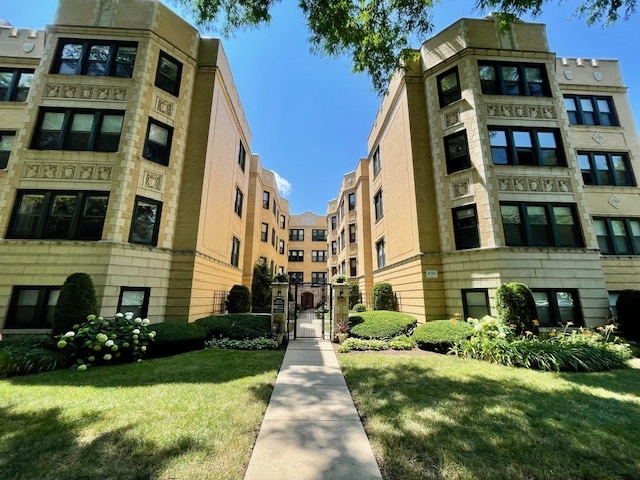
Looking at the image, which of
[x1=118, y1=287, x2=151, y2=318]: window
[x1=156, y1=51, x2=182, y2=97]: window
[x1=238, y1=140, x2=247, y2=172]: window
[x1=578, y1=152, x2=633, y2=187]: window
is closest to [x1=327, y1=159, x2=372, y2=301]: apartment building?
[x1=238, y1=140, x2=247, y2=172]: window

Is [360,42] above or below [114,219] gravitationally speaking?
above

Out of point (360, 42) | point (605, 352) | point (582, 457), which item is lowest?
point (582, 457)

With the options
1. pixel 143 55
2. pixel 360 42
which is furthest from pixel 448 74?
pixel 143 55

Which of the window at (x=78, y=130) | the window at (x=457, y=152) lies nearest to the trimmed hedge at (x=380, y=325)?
the window at (x=457, y=152)

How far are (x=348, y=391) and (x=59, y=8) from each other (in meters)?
19.2

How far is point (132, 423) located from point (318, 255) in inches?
1503

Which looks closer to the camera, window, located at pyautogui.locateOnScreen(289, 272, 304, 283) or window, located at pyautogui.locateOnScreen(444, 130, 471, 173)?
window, located at pyautogui.locateOnScreen(444, 130, 471, 173)

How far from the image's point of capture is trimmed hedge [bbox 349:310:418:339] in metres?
10.8

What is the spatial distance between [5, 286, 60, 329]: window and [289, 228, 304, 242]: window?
1302 inches

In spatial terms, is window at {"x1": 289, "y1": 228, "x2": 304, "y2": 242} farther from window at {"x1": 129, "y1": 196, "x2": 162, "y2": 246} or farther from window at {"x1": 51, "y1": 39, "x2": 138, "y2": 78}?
window at {"x1": 51, "y1": 39, "x2": 138, "y2": 78}

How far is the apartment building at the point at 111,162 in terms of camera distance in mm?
10023

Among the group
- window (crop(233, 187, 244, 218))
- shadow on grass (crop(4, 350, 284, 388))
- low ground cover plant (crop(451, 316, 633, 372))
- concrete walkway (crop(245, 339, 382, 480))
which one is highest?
window (crop(233, 187, 244, 218))

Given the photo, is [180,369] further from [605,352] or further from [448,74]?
[448,74]

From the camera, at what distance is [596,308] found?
10.8 metres
